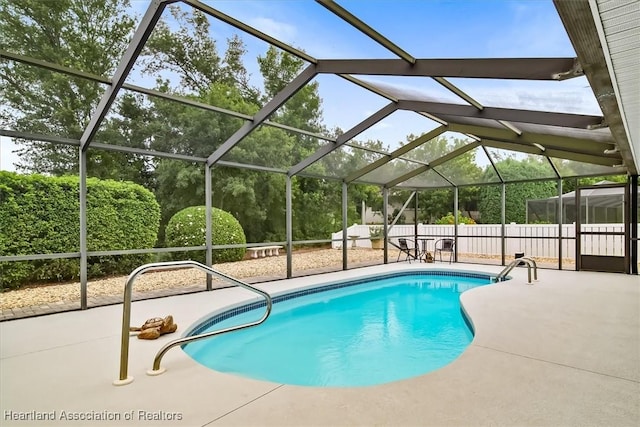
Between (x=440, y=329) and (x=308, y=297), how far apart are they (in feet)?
9.13

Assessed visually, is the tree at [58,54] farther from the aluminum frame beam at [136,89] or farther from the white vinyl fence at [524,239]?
the white vinyl fence at [524,239]

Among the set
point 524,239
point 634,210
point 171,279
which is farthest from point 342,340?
point 524,239

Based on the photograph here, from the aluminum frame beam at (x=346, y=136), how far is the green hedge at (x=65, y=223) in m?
3.92

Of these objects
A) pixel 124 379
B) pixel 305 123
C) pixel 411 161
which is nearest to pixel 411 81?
pixel 305 123

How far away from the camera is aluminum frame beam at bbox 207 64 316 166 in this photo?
5.29 m

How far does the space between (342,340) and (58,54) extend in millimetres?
5270

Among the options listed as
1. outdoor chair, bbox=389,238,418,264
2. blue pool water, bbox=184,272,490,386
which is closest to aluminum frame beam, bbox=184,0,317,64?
blue pool water, bbox=184,272,490,386

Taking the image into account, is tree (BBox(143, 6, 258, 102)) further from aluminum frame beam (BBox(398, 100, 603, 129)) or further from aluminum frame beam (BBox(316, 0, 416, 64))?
aluminum frame beam (BBox(398, 100, 603, 129))

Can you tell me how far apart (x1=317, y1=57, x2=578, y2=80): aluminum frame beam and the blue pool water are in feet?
11.0

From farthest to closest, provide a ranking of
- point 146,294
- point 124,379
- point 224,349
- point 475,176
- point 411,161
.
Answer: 1. point 475,176
2. point 411,161
3. point 146,294
4. point 224,349
5. point 124,379

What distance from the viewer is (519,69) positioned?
3918 millimetres

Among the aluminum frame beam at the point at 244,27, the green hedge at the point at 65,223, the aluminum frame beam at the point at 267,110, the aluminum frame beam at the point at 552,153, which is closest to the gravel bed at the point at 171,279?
the green hedge at the point at 65,223

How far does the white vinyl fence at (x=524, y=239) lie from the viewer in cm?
999

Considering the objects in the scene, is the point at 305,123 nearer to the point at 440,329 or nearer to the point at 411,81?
the point at 411,81
